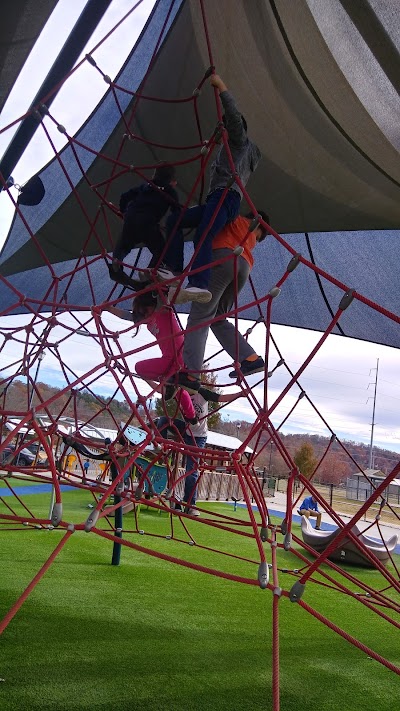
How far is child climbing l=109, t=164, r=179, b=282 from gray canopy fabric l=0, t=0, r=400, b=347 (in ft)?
0.50

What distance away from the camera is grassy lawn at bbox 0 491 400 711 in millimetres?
1576

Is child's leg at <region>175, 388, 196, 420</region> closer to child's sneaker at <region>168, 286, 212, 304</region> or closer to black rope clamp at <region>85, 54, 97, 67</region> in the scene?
child's sneaker at <region>168, 286, 212, 304</region>

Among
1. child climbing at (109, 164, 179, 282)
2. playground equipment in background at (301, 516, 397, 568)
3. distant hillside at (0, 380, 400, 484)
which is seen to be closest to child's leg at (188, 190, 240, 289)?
child climbing at (109, 164, 179, 282)

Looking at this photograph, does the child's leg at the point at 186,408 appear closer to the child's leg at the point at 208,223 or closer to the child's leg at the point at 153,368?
the child's leg at the point at 153,368

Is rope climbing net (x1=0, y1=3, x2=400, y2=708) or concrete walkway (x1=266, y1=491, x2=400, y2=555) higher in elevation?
rope climbing net (x1=0, y1=3, x2=400, y2=708)

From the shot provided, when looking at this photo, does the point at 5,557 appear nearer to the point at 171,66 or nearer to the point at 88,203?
the point at 88,203

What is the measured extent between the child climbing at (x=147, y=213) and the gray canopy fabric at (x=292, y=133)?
0.50 feet

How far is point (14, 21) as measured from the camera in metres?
1.42

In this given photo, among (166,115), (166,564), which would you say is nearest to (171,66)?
(166,115)

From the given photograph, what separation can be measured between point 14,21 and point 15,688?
173 cm

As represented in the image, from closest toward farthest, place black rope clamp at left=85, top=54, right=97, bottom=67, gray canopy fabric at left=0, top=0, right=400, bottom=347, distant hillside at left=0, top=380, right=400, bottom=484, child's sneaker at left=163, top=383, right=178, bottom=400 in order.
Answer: gray canopy fabric at left=0, top=0, right=400, bottom=347
black rope clamp at left=85, top=54, right=97, bottom=67
child's sneaker at left=163, top=383, right=178, bottom=400
distant hillside at left=0, top=380, right=400, bottom=484

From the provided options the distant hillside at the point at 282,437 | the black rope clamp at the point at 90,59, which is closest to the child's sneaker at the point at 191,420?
the black rope clamp at the point at 90,59

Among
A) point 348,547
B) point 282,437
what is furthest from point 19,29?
point 282,437

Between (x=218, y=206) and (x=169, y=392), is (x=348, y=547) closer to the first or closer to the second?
(x=169, y=392)
